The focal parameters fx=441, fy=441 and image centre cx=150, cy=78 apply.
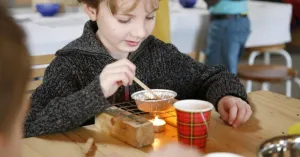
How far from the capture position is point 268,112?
4.37 feet

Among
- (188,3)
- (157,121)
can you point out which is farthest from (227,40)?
(157,121)

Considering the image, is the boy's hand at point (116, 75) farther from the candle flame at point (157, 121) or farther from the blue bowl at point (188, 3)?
the blue bowl at point (188, 3)

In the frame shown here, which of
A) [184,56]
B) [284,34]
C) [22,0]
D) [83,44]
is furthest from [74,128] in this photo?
[284,34]

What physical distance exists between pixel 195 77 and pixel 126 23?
0.38m

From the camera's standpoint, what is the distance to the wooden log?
1.06 metres

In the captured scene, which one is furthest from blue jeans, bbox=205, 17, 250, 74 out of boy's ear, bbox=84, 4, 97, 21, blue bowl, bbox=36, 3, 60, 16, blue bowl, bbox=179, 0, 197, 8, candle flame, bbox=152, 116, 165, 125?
candle flame, bbox=152, 116, 165, 125

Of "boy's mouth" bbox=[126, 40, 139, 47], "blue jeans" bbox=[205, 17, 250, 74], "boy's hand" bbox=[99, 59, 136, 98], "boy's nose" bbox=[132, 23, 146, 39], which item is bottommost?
"blue jeans" bbox=[205, 17, 250, 74]

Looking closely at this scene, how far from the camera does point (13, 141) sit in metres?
0.57

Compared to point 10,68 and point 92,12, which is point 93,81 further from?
point 10,68

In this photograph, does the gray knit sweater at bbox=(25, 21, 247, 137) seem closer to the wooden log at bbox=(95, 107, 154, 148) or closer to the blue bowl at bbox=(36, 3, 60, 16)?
the wooden log at bbox=(95, 107, 154, 148)

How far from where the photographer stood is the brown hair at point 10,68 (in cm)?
49

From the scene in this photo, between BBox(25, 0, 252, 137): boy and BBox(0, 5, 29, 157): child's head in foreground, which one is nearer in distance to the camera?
BBox(0, 5, 29, 157): child's head in foreground

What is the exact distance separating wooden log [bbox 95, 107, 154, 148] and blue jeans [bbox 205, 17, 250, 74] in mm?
2042

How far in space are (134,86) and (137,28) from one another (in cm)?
25
